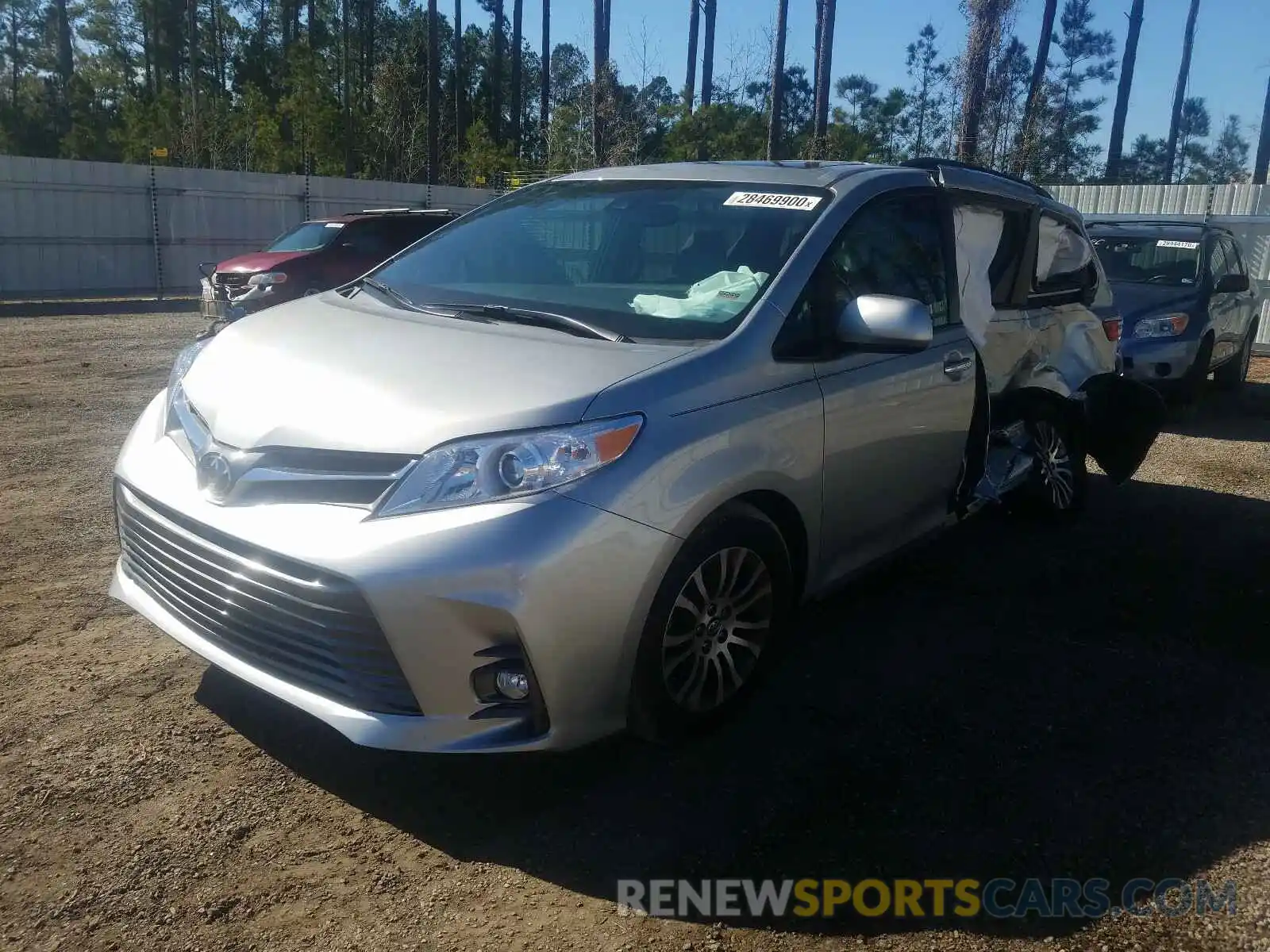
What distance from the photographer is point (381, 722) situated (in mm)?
2660

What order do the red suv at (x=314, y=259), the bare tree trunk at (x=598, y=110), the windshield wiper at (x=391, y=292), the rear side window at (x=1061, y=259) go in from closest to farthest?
the windshield wiper at (x=391, y=292)
the rear side window at (x=1061, y=259)
the red suv at (x=314, y=259)
the bare tree trunk at (x=598, y=110)

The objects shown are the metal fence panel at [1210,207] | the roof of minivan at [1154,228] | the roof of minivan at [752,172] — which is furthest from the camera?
the metal fence panel at [1210,207]

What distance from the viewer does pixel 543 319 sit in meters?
3.42

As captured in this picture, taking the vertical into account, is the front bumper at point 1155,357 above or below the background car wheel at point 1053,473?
above

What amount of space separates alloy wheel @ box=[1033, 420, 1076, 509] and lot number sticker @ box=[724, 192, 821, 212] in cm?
234

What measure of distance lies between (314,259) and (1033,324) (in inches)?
423

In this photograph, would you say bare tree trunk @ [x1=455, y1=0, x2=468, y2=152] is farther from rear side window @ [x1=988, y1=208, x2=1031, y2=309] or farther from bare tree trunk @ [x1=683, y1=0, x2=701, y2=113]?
rear side window @ [x1=988, y1=208, x2=1031, y2=309]

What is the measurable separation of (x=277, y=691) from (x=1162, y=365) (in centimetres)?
858

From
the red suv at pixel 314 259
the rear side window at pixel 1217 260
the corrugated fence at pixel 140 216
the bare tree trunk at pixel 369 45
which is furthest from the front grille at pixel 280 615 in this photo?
the bare tree trunk at pixel 369 45

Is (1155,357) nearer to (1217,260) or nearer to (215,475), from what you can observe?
(1217,260)

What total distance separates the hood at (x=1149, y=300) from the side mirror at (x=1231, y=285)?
18 centimetres

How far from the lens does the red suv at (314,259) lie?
13.2 meters

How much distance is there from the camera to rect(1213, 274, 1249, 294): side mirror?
9.44 m

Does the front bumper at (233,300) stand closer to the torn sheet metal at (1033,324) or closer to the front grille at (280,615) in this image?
the torn sheet metal at (1033,324)
